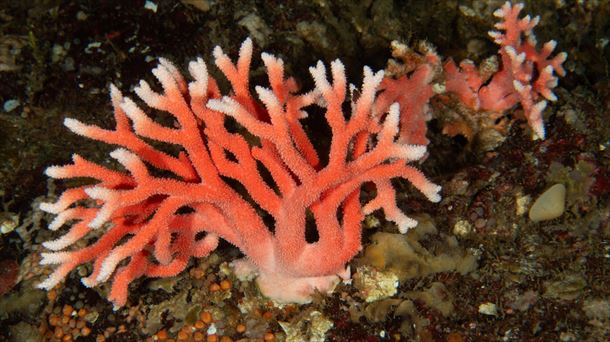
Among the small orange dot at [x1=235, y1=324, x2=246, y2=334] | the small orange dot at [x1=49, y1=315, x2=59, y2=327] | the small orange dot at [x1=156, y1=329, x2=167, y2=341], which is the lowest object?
the small orange dot at [x1=235, y1=324, x2=246, y2=334]

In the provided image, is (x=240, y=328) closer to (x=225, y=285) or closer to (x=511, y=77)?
(x=225, y=285)

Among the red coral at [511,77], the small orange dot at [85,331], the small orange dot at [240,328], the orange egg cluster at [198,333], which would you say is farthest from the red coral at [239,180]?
the red coral at [511,77]

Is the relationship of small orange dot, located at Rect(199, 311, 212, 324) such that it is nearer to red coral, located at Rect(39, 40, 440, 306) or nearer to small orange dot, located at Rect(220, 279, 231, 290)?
small orange dot, located at Rect(220, 279, 231, 290)

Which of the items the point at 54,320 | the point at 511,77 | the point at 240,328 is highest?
the point at 511,77

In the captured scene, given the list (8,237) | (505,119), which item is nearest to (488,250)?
(505,119)

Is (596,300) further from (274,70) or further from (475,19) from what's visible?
(475,19)

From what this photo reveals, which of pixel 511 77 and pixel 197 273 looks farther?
pixel 511 77

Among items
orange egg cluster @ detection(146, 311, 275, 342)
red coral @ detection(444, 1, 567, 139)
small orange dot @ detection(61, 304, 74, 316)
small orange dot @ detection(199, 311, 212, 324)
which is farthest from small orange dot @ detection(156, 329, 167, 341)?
red coral @ detection(444, 1, 567, 139)

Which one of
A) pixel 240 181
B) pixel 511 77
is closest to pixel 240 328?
pixel 240 181
